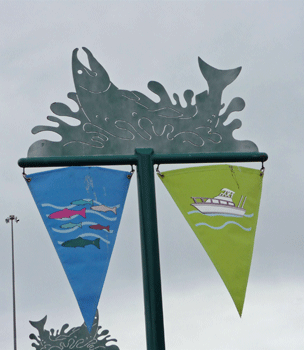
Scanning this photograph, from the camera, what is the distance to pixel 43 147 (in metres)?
7.04

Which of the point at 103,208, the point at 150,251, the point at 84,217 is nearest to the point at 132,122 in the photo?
the point at 103,208

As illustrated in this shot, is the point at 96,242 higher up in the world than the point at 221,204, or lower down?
lower down

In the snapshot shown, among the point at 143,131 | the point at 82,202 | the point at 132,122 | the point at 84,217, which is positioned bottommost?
the point at 84,217

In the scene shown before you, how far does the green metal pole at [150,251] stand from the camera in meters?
6.52

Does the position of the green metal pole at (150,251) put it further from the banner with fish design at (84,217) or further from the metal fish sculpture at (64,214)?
the metal fish sculpture at (64,214)

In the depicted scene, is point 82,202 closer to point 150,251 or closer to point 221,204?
point 150,251

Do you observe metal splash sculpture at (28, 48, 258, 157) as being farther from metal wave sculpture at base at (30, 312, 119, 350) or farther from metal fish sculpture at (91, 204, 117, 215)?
metal wave sculpture at base at (30, 312, 119, 350)

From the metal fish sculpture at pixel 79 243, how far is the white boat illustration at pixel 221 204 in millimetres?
1076

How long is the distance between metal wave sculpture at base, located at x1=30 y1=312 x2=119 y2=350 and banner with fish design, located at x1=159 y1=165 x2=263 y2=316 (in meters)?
5.75

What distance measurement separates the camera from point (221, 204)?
711 centimetres

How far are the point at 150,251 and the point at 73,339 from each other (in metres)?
5.96

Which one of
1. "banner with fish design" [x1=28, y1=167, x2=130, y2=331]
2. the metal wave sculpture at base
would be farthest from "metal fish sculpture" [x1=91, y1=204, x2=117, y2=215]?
the metal wave sculpture at base

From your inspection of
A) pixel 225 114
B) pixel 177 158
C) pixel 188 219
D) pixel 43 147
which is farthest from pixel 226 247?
pixel 43 147

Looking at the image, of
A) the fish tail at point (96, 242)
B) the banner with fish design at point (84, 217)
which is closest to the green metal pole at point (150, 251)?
the banner with fish design at point (84, 217)
